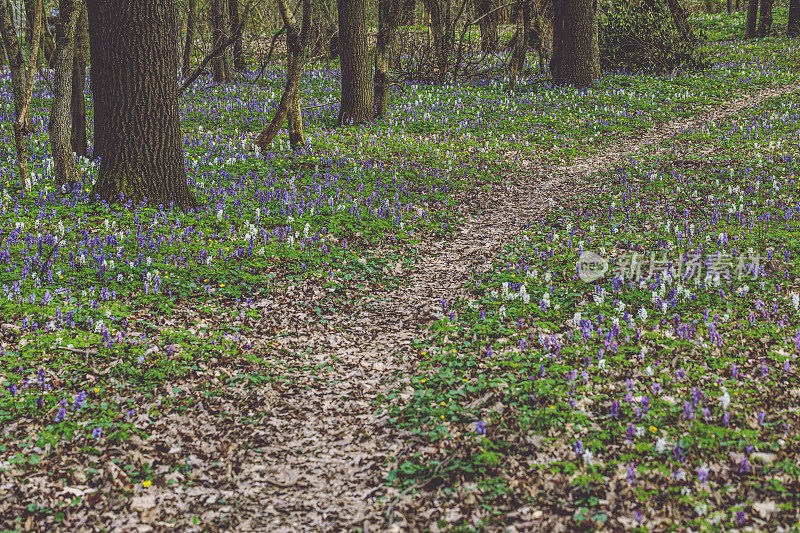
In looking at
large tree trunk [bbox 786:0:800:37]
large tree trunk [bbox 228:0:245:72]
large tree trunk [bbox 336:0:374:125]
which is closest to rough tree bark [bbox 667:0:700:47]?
large tree trunk [bbox 786:0:800:37]

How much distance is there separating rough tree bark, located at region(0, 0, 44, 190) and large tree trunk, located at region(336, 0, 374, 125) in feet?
26.6

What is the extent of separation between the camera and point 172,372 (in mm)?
5863

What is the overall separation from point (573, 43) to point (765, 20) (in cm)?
1667

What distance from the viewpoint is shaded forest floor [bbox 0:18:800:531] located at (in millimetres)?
4199

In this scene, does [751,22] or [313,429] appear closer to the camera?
[313,429]

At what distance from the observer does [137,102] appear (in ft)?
30.3

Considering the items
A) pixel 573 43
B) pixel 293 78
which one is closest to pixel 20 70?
pixel 293 78

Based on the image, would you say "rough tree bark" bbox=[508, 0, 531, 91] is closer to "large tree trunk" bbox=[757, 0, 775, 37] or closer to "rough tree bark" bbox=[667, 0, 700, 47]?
"rough tree bark" bbox=[667, 0, 700, 47]

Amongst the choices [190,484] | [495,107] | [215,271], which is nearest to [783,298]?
[190,484]

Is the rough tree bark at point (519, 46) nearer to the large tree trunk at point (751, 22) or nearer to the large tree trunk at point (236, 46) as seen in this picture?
the large tree trunk at point (236, 46)

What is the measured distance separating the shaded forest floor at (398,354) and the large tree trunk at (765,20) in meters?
22.6

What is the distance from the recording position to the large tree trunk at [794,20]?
96.1 ft

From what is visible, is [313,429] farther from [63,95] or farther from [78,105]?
[78,105]

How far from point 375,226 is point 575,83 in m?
15.1
